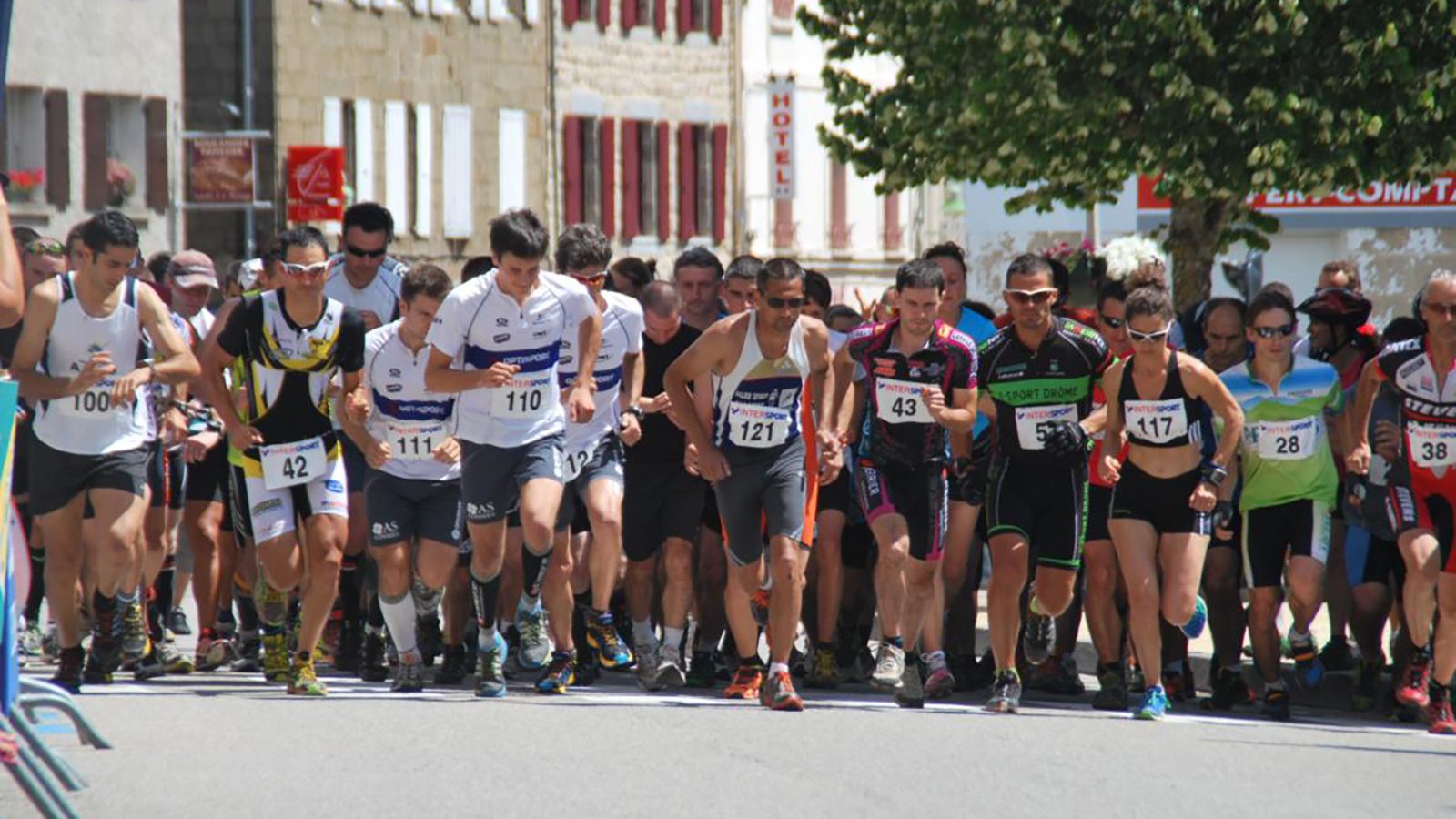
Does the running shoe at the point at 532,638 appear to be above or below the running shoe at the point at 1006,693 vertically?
above

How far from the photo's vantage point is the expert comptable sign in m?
49.7

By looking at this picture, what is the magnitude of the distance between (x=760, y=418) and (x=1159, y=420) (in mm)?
1783

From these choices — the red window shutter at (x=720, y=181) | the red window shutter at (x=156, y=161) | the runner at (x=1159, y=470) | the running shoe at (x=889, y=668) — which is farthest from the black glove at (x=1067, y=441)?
the red window shutter at (x=720, y=181)

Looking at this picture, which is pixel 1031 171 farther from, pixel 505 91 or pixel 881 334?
pixel 505 91

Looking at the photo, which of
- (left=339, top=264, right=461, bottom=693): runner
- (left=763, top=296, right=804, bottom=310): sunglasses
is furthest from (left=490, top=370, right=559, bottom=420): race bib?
(left=763, top=296, right=804, bottom=310): sunglasses

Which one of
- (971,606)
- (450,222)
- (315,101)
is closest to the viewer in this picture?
(971,606)

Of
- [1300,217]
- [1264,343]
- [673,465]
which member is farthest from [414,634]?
[1300,217]

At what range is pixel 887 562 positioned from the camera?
11883 mm

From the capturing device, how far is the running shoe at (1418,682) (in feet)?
37.9

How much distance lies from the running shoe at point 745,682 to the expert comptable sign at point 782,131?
3801cm

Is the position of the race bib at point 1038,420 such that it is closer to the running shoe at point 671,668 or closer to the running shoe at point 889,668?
the running shoe at point 889,668

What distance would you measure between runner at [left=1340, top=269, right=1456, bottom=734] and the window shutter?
91.4 ft

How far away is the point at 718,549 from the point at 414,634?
1.86m

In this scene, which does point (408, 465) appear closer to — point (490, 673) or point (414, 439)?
point (414, 439)
